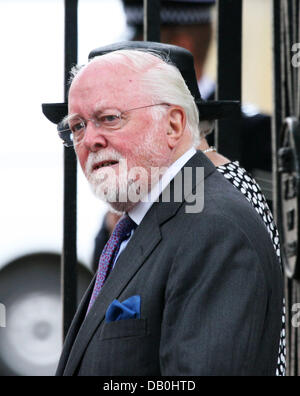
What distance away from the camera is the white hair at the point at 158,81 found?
6.48 ft

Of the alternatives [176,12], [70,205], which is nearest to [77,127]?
[70,205]

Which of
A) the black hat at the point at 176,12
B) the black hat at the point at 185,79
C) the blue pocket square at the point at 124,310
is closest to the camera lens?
the blue pocket square at the point at 124,310

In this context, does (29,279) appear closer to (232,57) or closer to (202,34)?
(202,34)

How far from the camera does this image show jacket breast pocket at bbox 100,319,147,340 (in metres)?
1.73

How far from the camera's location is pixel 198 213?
1.80 metres

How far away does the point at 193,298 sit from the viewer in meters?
1.65

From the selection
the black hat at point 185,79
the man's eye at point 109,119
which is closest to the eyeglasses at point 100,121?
the man's eye at point 109,119

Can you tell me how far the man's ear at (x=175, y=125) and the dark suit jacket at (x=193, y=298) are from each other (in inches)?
5.7

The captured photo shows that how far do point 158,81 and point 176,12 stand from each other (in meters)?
3.04

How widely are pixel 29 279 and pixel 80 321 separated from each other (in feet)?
9.38

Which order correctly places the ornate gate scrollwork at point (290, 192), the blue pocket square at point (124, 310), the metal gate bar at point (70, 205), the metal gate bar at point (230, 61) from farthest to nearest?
the metal gate bar at point (230, 61), the metal gate bar at point (70, 205), the ornate gate scrollwork at point (290, 192), the blue pocket square at point (124, 310)

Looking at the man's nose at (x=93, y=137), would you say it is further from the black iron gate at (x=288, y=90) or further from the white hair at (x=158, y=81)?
the black iron gate at (x=288, y=90)

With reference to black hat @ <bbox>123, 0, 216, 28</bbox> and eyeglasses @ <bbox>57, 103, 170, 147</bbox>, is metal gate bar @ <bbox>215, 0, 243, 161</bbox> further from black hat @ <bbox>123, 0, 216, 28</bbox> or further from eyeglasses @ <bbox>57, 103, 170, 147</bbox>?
black hat @ <bbox>123, 0, 216, 28</bbox>
